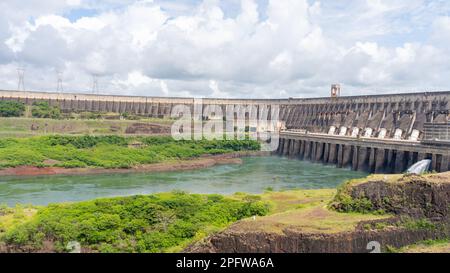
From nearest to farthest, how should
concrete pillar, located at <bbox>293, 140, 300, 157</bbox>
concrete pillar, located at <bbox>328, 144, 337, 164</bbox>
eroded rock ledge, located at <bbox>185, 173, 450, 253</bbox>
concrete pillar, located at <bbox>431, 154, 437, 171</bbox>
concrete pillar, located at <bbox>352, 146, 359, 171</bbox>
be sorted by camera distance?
1. eroded rock ledge, located at <bbox>185, 173, 450, 253</bbox>
2. concrete pillar, located at <bbox>431, 154, 437, 171</bbox>
3. concrete pillar, located at <bbox>352, 146, 359, 171</bbox>
4. concrete pillar, located at <bbox>328, 144, 337, 164</bbox>
5. concrete pillar, located at <bbox>293, 140, 300, 157</bbox>

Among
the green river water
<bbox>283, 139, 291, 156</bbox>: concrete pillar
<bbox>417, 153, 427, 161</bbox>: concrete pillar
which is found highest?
<bbox>417, 153, 427, 161</bbox>: concrete pillar

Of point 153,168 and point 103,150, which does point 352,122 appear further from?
point 103,150

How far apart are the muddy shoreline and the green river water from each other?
191 centimetres

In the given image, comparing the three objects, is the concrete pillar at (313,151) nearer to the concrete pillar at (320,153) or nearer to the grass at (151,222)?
the concrete pillar at (320,153)

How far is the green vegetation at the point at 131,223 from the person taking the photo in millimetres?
20969

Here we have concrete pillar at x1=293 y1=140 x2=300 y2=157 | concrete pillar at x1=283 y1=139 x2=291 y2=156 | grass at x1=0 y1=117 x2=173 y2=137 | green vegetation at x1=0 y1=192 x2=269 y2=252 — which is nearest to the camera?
green vegetation at x1=0 y1=192 x2=269 y2=252

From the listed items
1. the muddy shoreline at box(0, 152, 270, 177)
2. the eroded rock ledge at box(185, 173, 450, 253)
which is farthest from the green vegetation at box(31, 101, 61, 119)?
the eroded rock ledge at box(185, 173, 450, 253)

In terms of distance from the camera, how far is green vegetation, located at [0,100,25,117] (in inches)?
2894

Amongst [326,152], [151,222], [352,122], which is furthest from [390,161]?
[151,222]

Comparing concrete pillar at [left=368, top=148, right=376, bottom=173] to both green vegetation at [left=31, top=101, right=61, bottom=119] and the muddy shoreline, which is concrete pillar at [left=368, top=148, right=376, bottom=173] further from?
green vegetation at [left=31, top=101, right=61, bottom=119]

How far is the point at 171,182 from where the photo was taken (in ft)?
152

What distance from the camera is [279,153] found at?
73.0 meters
